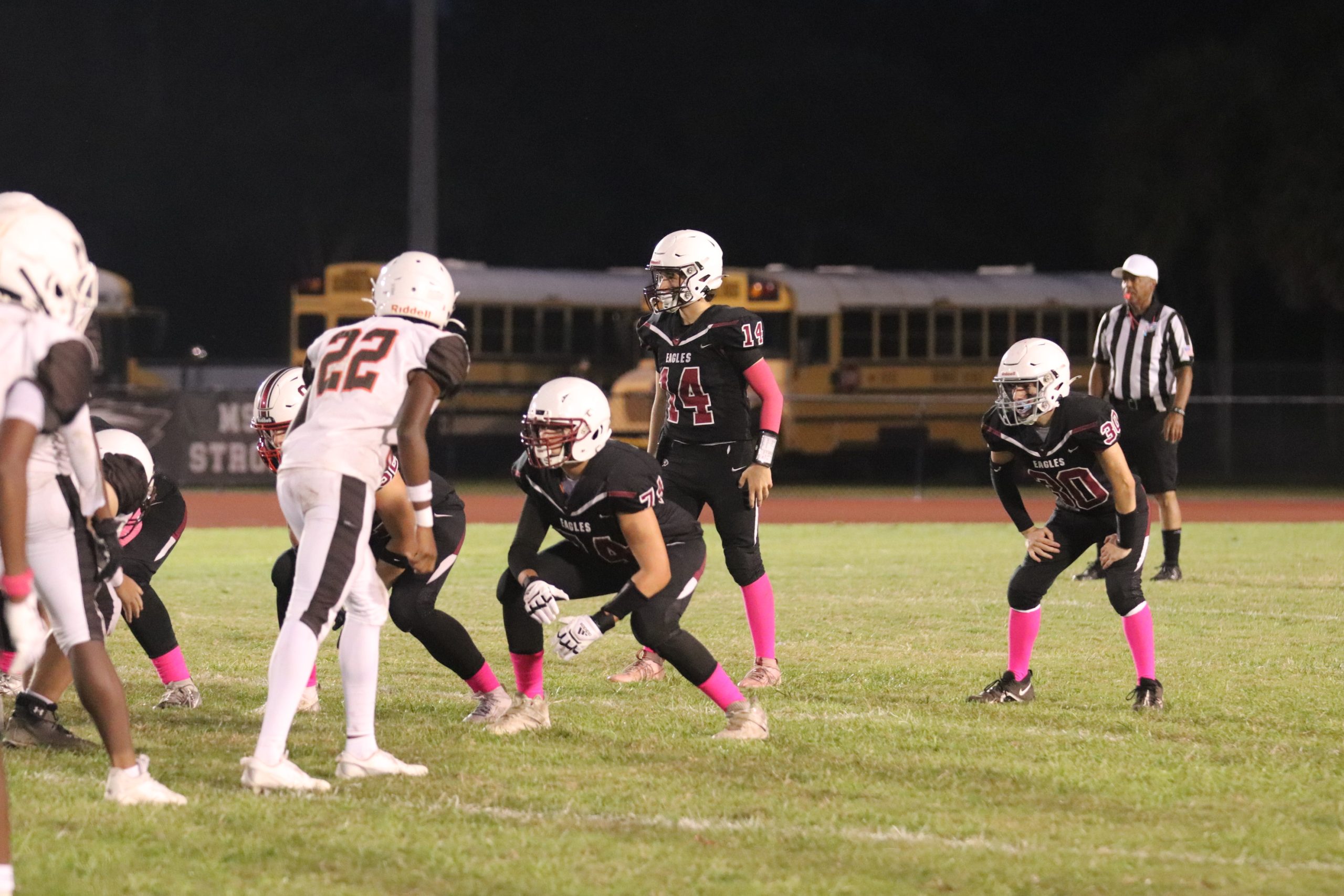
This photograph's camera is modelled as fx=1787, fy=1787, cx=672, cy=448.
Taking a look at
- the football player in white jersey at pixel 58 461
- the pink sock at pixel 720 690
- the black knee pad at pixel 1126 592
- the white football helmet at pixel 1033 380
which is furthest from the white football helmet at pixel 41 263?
the black knee pad at pixel 1126 592

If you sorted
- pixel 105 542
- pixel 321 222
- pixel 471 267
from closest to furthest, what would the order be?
pixel 105 542 < pixel 471 267 < pixel 321 222

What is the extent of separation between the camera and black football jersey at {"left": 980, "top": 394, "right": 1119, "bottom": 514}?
23.2ft

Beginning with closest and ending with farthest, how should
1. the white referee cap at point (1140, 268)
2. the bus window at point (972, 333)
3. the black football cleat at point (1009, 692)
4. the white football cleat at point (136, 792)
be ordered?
the white football cleat at point (136, 792)
the black football cleat at point (1009, 692)
the white referee cap at point (1140, 268)
the bus window at point (972, 333)

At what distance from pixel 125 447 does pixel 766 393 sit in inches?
108

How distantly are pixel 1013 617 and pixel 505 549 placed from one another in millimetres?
7779

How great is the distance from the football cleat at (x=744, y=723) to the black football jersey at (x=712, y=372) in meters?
1.86

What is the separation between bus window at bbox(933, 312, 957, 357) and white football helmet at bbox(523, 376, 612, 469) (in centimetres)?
2078

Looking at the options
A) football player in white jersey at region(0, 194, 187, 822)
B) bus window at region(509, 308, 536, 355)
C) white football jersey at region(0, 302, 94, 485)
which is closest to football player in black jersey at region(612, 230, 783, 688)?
football player in white jersey at region(0, 194, 187, 822)

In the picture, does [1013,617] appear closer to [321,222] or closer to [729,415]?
[729,415]

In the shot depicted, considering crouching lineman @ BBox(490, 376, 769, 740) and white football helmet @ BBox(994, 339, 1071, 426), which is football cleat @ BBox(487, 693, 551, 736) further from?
white football helmet @ BBox(994, 339, 1071, 426)

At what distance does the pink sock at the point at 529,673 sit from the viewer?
6586 millimetres

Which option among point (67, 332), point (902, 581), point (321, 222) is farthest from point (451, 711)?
point (321, 222)

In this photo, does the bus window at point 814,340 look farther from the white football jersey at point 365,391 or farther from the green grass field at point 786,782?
the white football jersey at point 365,391

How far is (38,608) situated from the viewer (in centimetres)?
640
